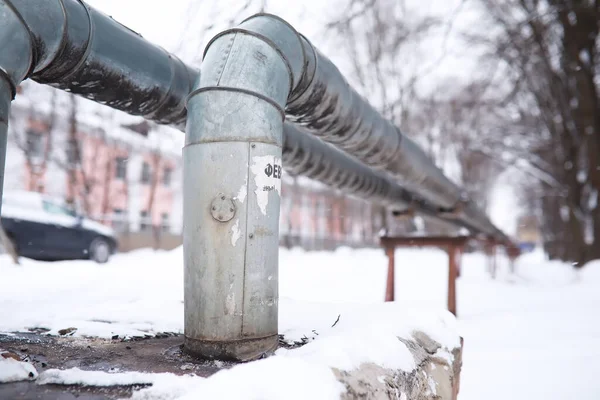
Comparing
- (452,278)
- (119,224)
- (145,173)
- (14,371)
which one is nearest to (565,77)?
(452,278)

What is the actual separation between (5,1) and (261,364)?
1.93 m

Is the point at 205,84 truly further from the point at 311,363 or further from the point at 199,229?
the point at 311,363

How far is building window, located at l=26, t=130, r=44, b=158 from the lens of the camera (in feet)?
61.7

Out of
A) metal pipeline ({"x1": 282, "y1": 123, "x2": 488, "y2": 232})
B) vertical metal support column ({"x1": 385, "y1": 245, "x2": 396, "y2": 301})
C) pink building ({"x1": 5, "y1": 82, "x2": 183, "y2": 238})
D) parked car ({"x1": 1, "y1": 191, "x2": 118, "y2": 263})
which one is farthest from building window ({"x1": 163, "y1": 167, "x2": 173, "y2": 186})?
vertical metal support column ({"x1": 385, "y1": 245, "x2": 396, "y2": 301})

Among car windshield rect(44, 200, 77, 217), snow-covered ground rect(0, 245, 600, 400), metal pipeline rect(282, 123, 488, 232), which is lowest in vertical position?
snow-covered ground rect(0, 245, 600, 400)

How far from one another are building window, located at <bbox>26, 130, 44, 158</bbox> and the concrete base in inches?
748

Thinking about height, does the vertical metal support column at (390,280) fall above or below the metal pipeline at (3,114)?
below

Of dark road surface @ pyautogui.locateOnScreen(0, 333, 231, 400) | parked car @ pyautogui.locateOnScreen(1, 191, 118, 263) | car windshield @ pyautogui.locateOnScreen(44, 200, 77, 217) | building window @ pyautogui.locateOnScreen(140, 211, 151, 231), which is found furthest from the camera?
building window @ pyautogui.locateOnScreen(140, 211, 151, 231)

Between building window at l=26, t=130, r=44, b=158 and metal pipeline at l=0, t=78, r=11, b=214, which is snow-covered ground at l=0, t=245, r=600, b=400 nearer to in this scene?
metal pipeline at l=0, t=78, r=11, b=214

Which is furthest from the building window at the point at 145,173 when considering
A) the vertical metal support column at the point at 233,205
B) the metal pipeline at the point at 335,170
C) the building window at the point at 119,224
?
the vertical metal support column at the point at 233,205

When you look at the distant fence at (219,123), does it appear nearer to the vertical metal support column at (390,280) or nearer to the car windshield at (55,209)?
the vertical metal support column at (390,280)

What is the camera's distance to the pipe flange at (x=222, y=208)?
2393mm

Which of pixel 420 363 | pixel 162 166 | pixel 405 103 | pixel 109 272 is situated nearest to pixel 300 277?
pixel 109 272

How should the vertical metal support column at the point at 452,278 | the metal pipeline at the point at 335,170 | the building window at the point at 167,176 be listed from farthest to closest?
the building window at the point at 167,176, the vertical metal support column at the point at 452,278, the metal pipeline at the point at 335,170
